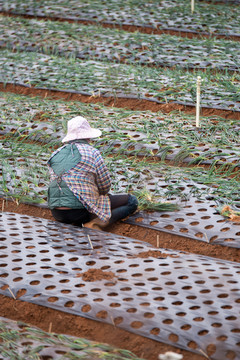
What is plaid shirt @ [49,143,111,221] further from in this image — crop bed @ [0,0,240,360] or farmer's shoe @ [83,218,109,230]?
crop bed @ [0,0,240,360]

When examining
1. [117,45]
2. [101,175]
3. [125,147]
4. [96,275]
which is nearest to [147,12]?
[117,45]

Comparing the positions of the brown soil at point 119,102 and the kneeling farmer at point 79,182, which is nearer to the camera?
the kneeling farmer at point 79,182

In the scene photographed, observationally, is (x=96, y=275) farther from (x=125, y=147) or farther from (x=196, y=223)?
(x=125, y=147)

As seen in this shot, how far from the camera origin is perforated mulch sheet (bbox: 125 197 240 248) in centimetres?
403

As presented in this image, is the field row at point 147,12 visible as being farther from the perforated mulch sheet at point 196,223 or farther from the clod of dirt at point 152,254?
the clod of dirt at point 152,254

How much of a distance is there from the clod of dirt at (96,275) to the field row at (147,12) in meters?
6.04

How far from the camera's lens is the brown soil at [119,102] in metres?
6.27

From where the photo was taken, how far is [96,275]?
3451 mm

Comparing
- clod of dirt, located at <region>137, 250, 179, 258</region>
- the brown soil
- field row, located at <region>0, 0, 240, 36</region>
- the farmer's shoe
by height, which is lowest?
the farmer's shoe

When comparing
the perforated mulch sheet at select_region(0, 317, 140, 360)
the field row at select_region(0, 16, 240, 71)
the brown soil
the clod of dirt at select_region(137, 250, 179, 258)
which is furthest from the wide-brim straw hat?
the field row at select_region(0, 16, 240, 71)

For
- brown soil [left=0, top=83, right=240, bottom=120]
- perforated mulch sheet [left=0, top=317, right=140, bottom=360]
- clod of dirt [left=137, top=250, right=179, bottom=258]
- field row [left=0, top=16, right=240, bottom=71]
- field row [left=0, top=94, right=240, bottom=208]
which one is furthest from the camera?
field row [left=0, top=16, right=240, bottom=71]

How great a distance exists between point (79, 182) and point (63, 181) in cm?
12

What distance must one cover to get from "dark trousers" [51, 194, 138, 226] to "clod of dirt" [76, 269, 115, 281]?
0.76 meters

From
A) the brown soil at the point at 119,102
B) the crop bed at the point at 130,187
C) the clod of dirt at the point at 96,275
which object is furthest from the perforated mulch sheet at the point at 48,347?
the brown soil at the point at 119,102
